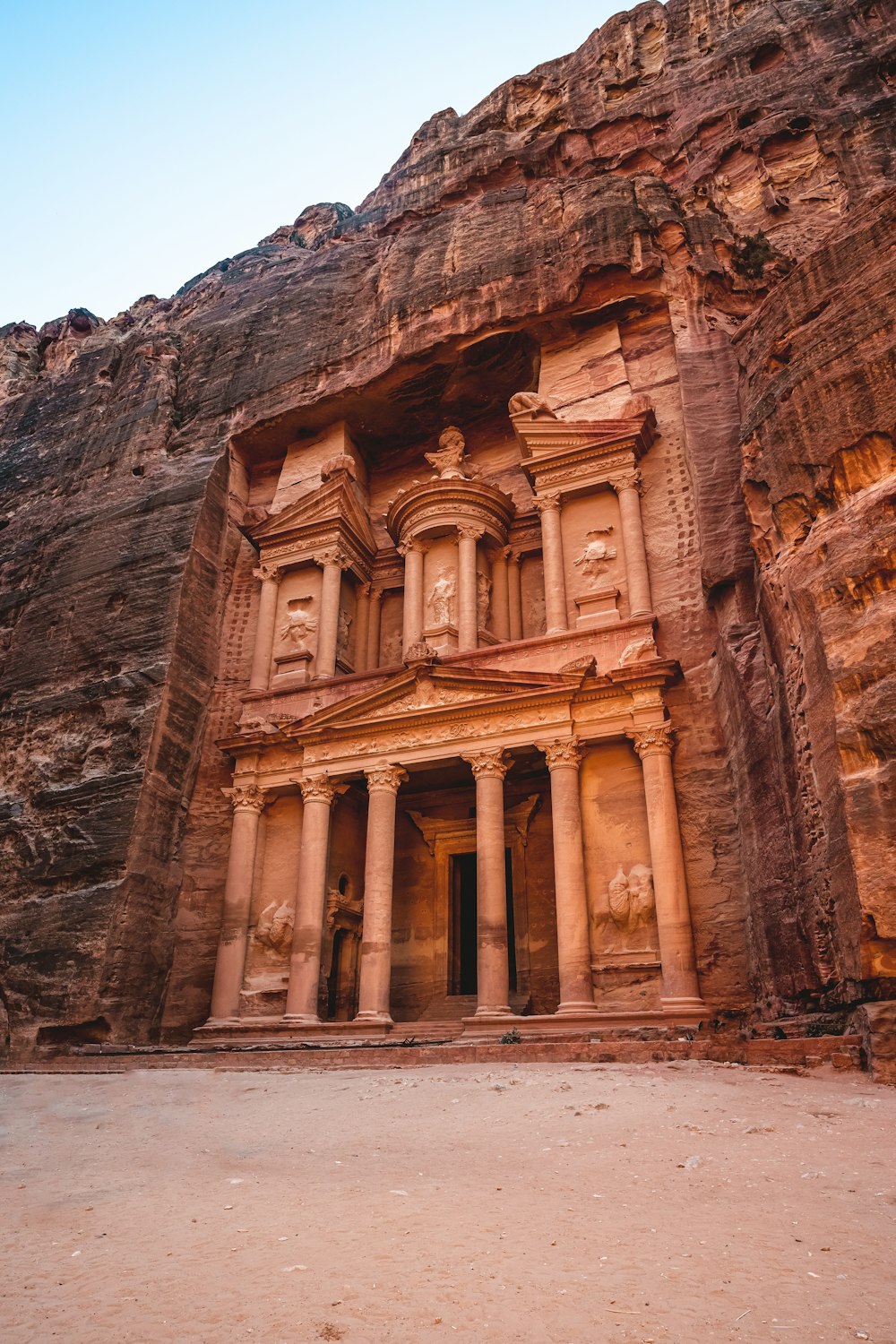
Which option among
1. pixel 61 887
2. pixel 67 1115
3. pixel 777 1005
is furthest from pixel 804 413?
pixel 61 887

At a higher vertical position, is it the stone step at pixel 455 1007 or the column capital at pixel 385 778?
the column capital at pixel 385 778

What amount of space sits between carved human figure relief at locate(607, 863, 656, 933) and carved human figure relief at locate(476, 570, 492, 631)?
23.3ft

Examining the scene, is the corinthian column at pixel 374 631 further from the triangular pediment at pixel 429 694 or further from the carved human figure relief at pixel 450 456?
the triangular pediment at pixel 429 694

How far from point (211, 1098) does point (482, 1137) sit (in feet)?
13.1

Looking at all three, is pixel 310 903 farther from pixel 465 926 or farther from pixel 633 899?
pixel 633 899

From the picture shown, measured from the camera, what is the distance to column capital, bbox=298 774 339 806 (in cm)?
1802

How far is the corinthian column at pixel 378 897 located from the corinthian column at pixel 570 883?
10.7 feet

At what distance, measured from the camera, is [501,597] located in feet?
69.4

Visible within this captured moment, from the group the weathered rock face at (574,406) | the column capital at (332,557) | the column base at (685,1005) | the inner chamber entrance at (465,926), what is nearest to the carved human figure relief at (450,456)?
the weathered rock face at (574,406)

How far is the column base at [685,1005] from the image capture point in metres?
13.4

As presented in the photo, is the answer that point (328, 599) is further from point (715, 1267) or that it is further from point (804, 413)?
point (715, 1267)

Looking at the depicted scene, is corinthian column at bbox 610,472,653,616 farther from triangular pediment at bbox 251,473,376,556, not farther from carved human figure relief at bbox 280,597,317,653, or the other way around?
carved human figure relief at bbox 280,597,317,653

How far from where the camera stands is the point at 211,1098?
9.27 meters

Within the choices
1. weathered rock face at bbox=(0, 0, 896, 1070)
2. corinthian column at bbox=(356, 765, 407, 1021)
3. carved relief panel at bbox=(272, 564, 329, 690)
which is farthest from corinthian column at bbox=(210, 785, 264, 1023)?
carved relief panel at bbox=(272, 564, 329, 690)
